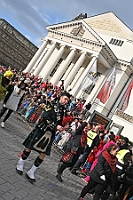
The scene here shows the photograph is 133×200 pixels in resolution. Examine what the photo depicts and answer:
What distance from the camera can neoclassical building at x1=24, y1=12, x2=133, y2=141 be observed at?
37.4 m

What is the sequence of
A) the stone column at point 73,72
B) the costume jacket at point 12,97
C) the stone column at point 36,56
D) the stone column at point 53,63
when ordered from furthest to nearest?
the stone column at point 36,56
the stone column at point 53,63
the stone column at point 73,72
the costume jacket at point 12,97

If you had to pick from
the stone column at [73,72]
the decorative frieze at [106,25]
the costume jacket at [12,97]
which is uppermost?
the decorative frieze at [106,25]

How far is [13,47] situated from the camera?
83375 mm

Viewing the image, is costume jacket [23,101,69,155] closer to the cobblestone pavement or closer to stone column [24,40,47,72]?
the cobblestone pavement

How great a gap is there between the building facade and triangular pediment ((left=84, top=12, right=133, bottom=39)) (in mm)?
39732

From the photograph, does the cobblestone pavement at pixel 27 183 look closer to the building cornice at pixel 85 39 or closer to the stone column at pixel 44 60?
the building cornice at pixel 85 39

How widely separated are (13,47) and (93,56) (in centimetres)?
5238

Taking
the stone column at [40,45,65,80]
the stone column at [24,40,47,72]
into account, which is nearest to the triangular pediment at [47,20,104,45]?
the stone column at [40,45,65,80]

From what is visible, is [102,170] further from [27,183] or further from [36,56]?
[36,56]

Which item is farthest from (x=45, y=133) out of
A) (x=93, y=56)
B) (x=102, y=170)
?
(x=93, y=56)

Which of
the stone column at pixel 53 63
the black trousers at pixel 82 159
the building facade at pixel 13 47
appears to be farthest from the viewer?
the building facade at pixel 13 47

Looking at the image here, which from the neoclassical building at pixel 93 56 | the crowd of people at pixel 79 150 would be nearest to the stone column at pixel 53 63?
the neoclassical building at pixel 93 56

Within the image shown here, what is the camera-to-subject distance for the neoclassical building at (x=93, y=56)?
123 ft

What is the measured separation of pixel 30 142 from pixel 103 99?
17528mm
